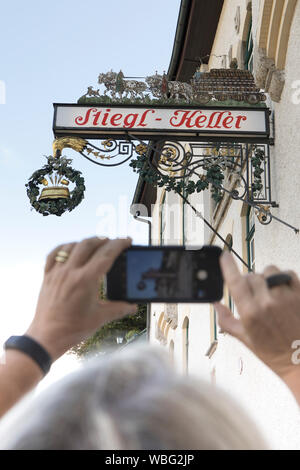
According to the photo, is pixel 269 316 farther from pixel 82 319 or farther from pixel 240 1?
pixel 240 1

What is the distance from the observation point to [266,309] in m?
1.47

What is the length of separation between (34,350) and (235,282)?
465 millimetres

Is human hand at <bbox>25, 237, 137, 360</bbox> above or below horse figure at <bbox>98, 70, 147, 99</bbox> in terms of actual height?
below

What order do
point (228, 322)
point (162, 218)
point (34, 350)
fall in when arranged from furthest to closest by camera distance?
1. point (162, 218)
2. point (228, 322)
3. point (34, 350)

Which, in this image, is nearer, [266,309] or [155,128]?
[266,309]

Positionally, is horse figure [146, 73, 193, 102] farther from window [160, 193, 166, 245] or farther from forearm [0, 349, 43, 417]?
window [160, 193, 166, 245]

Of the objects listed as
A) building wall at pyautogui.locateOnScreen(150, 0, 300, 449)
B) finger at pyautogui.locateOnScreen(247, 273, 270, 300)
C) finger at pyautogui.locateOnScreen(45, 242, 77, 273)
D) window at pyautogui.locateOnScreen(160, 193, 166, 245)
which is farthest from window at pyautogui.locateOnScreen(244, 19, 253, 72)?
window at pyautogui.locateOnScreen(160, 193, 166, 245)

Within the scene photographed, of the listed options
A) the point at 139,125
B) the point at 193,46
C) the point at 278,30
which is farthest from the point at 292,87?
the point at 193,46

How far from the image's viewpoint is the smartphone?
64.7 inches

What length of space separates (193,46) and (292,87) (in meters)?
8.92

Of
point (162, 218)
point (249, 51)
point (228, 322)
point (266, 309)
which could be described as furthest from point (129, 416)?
point (162, 218)

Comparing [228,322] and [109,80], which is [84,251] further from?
[109,80]

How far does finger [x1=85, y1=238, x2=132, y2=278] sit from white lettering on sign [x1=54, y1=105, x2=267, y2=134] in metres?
6.07

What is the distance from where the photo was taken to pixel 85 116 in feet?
25.0
